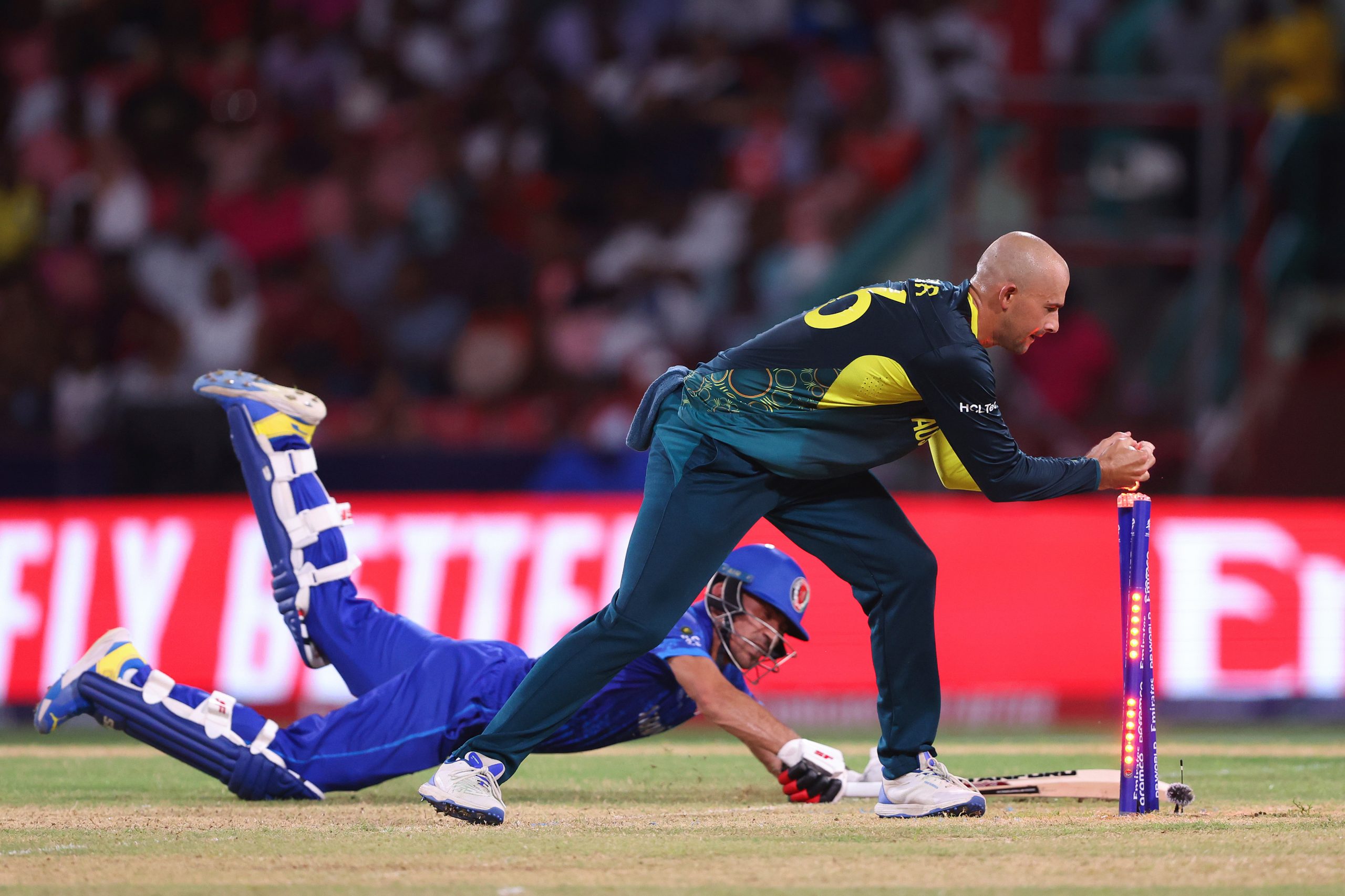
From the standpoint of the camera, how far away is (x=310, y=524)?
7.09 m

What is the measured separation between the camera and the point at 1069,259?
40.7ft

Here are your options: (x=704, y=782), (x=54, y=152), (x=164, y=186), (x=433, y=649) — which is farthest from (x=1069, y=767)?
(x=54, y=152)

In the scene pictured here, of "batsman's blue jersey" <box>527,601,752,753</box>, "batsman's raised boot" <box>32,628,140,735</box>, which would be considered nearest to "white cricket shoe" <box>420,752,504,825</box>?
"batsman's blue jersey" <box>527,601,752,753</box>

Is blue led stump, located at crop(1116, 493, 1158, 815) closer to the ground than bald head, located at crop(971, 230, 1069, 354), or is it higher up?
closer to the ground

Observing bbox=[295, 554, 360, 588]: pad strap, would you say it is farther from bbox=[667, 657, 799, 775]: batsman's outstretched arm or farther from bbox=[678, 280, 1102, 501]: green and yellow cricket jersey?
bbox=[678, 280, 1102, 501]: green and yellow cricket jersey

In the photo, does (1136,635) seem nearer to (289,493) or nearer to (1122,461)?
(1122,461)

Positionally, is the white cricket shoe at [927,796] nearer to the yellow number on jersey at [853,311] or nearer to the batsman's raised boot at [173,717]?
the yellow number on jersey at [853,311]

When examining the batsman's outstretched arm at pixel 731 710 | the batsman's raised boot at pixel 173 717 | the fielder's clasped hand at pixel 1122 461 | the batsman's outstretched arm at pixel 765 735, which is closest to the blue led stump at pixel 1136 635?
the fielder's clasped hand at pixel 1122 461

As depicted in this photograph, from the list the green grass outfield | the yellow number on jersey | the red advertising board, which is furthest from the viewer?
the red advertising board

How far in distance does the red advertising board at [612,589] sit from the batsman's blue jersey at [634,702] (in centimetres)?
341

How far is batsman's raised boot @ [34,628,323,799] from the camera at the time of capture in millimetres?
6191

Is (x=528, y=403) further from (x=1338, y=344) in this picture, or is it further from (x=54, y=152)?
(x=1338, y=344)

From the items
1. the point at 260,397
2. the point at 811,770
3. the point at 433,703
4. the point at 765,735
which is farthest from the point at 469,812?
the point at 260,397

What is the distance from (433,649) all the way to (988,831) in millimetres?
2206
